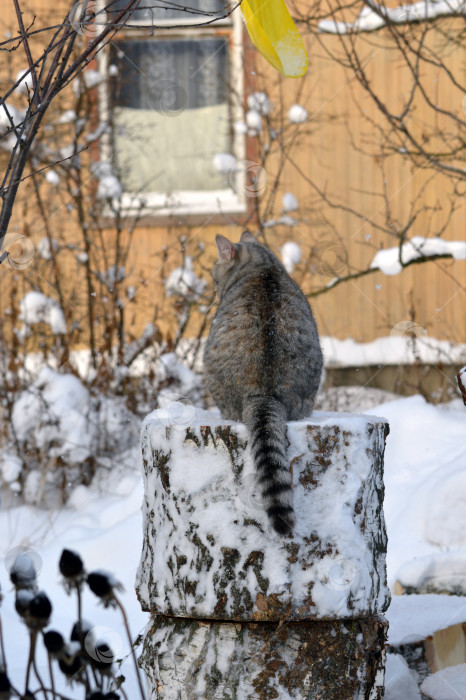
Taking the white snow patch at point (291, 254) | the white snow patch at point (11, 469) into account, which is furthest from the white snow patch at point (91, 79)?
the white snow patch at point (11, 469)

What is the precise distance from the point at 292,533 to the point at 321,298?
4.54 metres

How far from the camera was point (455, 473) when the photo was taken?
11.9 feet

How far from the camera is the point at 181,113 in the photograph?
6.74 m

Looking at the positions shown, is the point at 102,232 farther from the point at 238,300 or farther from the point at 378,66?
the point at 238,300

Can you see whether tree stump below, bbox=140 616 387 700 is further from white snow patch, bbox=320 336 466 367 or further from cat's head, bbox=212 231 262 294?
white snow patch, bbox=320 336 466 367

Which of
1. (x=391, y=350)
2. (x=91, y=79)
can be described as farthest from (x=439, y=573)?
(x=91, y=79)

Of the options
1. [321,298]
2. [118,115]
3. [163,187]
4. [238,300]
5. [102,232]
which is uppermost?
[118,115]

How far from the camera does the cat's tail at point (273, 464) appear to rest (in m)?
1.88

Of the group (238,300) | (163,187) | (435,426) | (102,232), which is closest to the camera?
(238,300)

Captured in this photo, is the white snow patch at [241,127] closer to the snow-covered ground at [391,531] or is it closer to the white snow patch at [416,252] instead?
the white snow patch at [416,252]

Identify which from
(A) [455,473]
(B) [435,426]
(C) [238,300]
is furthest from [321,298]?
(C) [238,300]

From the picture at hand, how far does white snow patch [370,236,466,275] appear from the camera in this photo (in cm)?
530

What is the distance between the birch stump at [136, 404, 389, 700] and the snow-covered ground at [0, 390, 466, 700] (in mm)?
329

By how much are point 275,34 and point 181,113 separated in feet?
16.2
